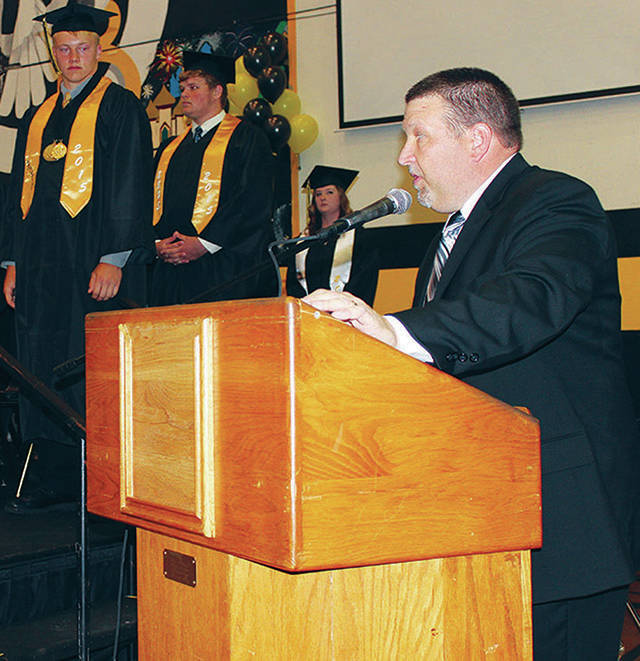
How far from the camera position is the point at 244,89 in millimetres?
6012

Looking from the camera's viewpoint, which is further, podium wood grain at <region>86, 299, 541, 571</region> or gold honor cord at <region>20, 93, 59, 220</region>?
gold honor cord at <region>20, 93, 59, 220</region>

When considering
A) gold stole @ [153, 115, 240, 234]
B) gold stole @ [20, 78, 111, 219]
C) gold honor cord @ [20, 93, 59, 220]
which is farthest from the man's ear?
gold stole @ [153, 115, 240, 234]

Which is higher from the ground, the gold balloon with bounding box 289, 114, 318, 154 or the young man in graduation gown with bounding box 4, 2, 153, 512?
the gold balloon with bounding box 289, 114, 318, 154

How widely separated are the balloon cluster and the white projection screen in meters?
0.33

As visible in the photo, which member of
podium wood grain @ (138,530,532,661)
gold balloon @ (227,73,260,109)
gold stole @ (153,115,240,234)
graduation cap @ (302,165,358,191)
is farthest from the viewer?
gold balloon @ (227,73,260,109)

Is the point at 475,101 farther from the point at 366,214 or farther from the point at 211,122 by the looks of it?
the point at 211,122

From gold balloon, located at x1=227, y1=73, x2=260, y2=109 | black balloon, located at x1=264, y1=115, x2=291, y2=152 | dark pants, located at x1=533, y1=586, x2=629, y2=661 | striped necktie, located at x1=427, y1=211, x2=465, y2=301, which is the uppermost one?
gold balloon, located at x1=227, y1=73, x2=260, y2=109

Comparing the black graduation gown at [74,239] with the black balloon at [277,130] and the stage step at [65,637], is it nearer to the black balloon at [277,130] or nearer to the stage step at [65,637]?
the stage step at [65,637]

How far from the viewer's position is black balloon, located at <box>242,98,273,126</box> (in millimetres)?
5836

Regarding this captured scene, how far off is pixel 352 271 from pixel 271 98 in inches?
63.4

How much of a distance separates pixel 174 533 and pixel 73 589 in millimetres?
1771

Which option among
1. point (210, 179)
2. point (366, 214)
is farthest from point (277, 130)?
point (366, 214)

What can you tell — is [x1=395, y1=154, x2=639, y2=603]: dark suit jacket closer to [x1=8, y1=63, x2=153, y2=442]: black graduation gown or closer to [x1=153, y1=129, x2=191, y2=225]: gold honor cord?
[x1=8, y1=63, x2=153, y2=442]: black graduation gown

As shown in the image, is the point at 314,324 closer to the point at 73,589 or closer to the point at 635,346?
the point at 73,589
